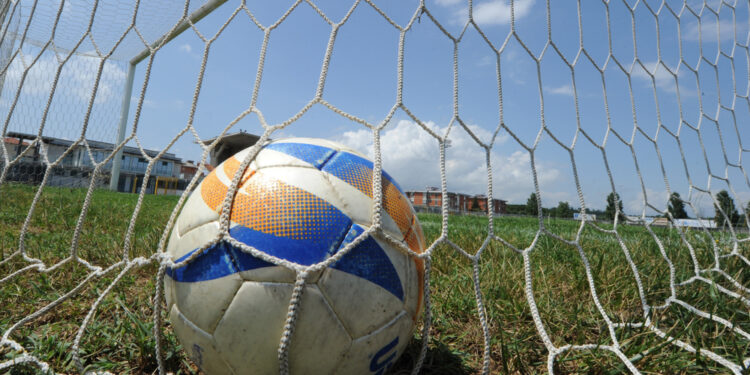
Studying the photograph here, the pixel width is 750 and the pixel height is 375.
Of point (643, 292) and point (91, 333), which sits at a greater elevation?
point (643, 292)

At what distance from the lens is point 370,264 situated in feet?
4.18

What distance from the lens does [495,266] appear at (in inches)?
102

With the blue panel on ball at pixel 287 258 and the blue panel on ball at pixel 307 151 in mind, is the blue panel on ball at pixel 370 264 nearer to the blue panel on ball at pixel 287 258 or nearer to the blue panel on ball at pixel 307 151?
the blue panel on ball at pixel 287 258

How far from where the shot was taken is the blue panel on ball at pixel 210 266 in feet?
4.08

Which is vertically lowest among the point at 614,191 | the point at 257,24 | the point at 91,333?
the point at 91,333

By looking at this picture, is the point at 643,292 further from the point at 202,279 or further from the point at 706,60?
the point at 706,60

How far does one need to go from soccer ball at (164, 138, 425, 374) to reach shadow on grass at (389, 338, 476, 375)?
0.79ft

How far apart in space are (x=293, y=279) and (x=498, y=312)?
1219 millimetres

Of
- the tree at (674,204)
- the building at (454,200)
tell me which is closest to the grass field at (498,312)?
the tree at (674,204)

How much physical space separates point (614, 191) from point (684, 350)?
128 centimetres

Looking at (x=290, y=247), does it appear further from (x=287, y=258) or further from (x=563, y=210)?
(x=563, y=210)

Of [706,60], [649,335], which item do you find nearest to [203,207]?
[649,335]

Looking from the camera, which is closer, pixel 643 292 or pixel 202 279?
pixel 202 279

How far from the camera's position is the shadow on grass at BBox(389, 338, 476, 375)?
155 centimetres
